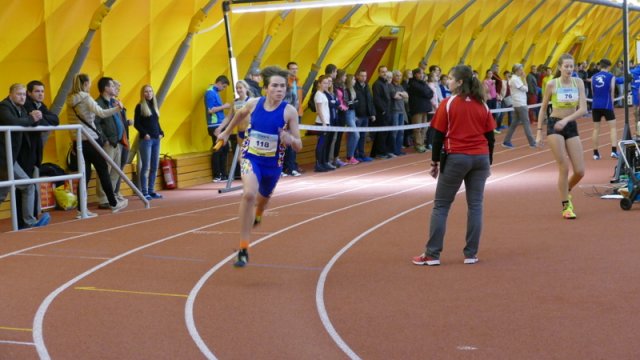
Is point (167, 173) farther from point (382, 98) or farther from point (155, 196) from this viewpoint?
point (382, 98)

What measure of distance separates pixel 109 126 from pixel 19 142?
8.33 feet

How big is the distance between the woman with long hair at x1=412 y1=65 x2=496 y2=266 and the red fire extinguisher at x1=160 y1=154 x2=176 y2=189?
10163mm

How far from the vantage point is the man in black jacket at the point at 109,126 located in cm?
1518

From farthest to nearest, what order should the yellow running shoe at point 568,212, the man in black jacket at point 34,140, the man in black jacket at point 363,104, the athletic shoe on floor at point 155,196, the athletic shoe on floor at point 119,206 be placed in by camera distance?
the man in black jacket at point 363,104 < the athletic shoe on floor at point 155,196 < the athletic shoe on floor at point 119,206 < the man in black jacket at point 34,140 < the yellow running shoe at point 568,212

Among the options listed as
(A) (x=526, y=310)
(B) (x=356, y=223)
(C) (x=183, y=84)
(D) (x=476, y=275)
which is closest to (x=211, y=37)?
(C) (x=183, y=84)

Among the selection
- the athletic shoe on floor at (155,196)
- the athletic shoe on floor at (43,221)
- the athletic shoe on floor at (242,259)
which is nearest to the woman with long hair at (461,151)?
the athletic shoe on floor at (242,259)

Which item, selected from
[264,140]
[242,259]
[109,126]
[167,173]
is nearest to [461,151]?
[264,140]

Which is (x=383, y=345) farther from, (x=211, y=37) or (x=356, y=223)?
(x=211, y=37)

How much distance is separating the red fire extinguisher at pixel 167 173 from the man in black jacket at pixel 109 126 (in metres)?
3.08

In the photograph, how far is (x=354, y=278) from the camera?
8570 mm

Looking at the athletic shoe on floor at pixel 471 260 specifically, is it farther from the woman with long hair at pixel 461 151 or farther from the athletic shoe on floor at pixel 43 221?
the athletic shoe on floor at pixel 43 221

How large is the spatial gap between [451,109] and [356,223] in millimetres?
3580

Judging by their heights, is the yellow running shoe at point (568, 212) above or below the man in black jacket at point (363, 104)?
below

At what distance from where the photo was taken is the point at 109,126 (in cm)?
1530
